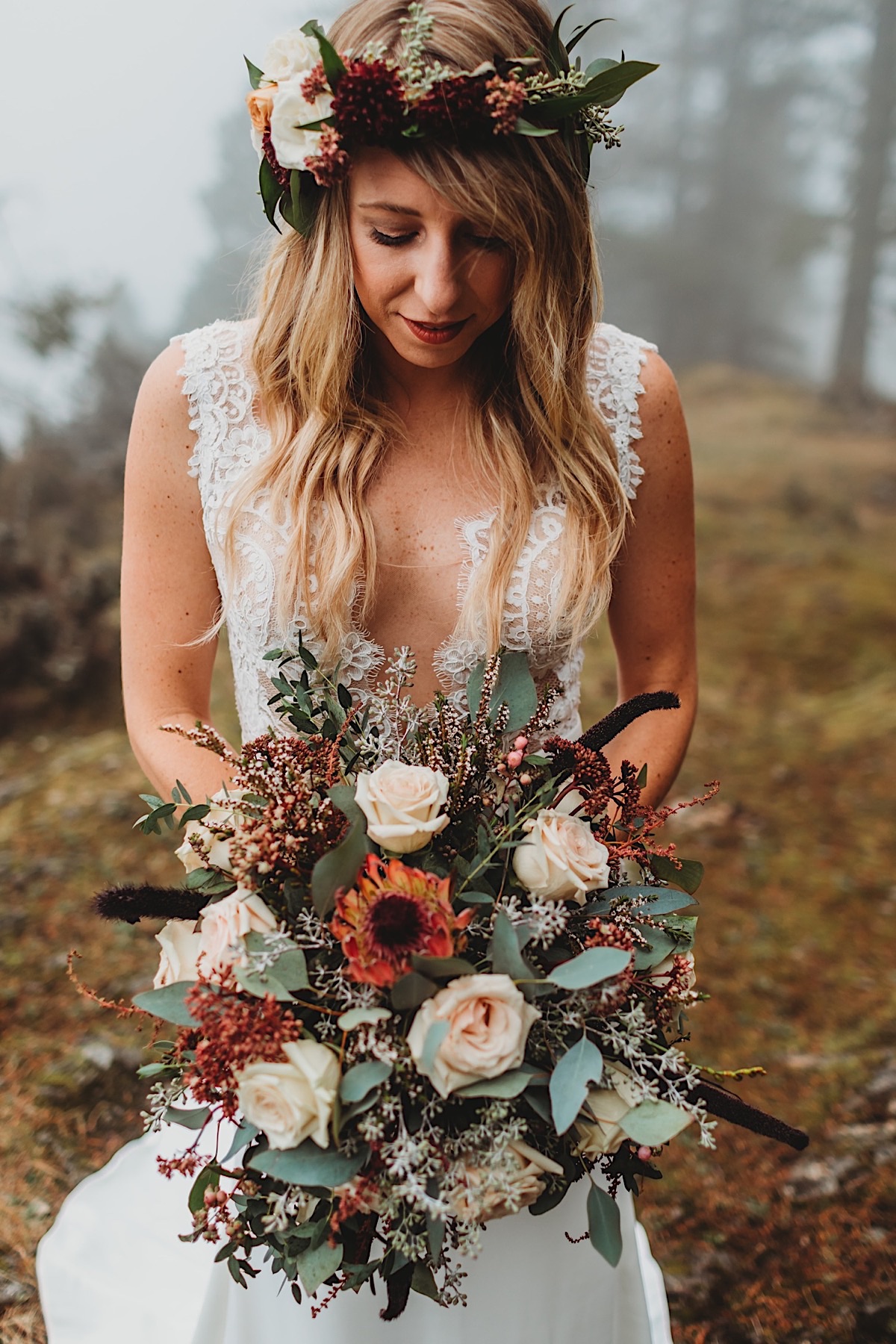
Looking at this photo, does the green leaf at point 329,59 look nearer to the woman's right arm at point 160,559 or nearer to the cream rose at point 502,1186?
the woman's right arm at point 160,559

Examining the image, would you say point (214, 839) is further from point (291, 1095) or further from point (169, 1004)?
point (291, 1095)

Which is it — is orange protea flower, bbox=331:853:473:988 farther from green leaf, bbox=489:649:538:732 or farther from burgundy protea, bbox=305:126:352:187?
burgundy protea, bbox=305:126:352:187

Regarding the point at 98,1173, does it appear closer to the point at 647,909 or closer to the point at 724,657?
the point at 647,909

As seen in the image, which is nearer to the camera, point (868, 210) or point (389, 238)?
point (389, 238)

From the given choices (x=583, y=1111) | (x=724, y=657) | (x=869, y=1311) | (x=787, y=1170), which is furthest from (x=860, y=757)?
(x=583, y=1111)

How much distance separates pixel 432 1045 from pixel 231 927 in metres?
0.24

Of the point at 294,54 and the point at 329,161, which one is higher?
the point at 294,54

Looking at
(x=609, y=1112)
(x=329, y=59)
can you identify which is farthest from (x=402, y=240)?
(x=609, y=1112)

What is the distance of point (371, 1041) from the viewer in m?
0.99

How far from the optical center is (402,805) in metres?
1.03

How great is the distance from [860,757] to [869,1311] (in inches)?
114

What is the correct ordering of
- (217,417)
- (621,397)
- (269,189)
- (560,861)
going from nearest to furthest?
(560,861) → (269,189) → (217,417) → (621,397)

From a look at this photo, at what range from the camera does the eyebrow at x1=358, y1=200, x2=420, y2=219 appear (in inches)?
57.1

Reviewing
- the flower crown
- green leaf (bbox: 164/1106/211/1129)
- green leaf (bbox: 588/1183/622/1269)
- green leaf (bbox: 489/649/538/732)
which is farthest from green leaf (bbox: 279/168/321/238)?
green leaf (bbox: 588/1183/622/1269)
